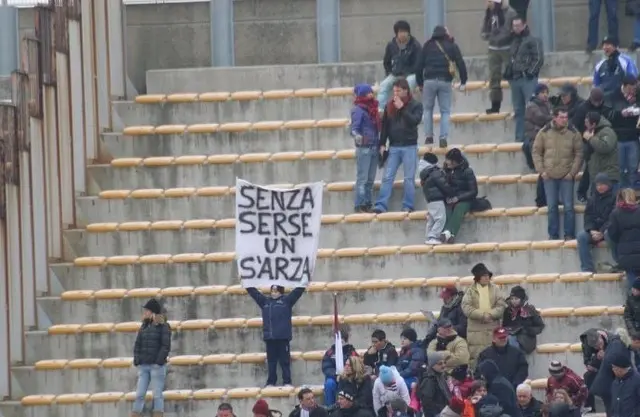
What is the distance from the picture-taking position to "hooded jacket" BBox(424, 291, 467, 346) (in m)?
33.9

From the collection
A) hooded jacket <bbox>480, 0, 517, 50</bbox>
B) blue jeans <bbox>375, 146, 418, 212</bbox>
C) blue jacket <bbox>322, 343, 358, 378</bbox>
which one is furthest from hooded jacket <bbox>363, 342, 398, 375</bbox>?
hooded jacket <bbox>480, 0, 517, 50</bbox>

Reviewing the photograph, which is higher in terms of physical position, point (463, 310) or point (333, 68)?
point (333, 68)

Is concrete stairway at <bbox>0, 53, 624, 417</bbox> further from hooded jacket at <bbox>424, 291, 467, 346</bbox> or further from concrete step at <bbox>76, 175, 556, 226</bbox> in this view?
hooded jacket at <bbox>424, 291, 467, 346</bbox>

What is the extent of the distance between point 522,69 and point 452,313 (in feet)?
16.8

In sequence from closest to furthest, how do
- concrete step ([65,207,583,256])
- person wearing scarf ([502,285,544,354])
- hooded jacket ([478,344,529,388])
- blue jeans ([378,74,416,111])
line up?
hooded jacket ([478,344,529,388]) < person wearing scarf ([502,285,544,354]) < concrete step ([65,207,583,256]) < blue jeans ([378,74,416,111])

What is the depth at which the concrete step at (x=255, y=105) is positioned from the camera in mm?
39344

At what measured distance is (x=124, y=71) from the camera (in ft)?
133

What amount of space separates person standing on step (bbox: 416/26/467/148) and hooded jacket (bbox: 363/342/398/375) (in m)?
5.15

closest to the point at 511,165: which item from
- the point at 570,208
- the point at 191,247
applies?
the point at 570,208

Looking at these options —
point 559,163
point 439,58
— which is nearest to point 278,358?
point 559,163

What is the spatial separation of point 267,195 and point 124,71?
6236mm

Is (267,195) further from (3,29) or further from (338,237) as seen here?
(3,29)

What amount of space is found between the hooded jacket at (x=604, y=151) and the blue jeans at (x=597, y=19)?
11.1ft

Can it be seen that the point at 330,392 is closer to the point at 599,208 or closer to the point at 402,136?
the point at 599,208
